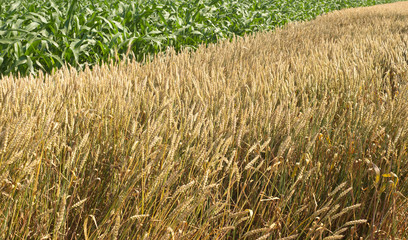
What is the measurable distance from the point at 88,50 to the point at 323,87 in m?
2.40

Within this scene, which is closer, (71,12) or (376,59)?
(376,59)

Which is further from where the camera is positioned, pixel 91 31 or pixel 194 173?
pixel 91 31

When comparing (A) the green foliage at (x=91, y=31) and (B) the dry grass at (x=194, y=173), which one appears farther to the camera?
(A) the green foliage at (x=91, y=31)

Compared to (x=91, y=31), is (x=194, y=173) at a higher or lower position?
lower

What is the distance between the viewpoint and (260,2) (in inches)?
317

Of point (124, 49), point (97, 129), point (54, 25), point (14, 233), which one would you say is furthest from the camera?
point (124, 49)

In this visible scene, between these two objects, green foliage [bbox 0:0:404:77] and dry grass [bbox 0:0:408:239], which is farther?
green foliage [bbox 0:0:404:77]

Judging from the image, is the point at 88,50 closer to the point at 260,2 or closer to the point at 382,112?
the point at 382,112

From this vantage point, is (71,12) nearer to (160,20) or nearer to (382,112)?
(160,20)

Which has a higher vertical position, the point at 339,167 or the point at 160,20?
the point at 160,20

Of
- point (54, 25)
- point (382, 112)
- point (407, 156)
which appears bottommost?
point (407, 156)

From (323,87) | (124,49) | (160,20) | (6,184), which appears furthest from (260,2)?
(6,184)

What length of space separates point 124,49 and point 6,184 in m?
3.02

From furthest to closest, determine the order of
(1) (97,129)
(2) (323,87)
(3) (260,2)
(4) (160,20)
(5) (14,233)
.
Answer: (3) (260,2)
(4) (160,20)
(2) (323,87)
(1) (97,129)
(5) (14,233)
